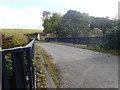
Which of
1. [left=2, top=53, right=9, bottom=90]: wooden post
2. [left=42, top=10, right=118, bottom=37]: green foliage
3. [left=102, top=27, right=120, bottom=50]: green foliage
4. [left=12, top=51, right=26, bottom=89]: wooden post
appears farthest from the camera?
[left=42, top=10, right=118, bottom=37]: green foliage

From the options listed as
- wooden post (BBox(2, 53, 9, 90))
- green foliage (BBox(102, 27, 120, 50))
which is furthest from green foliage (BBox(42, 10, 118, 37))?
wooden post (BBox(2, 53, 9, 90))

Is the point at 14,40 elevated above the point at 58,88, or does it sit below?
above

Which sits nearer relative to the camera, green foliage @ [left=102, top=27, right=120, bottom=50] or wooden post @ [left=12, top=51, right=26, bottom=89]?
wooden post @ [left=12, top=51, right=26, bottom=89]

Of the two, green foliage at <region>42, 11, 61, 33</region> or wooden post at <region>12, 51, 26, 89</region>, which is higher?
green foliage at <region>42, 11, 61, 33</region>

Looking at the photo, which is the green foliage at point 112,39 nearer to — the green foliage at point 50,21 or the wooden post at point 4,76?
the wooden post at point 4,76

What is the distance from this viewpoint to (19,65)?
7.88ft

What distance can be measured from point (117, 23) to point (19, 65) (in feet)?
38.1

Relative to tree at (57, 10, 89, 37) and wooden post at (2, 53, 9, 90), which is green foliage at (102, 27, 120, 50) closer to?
wooden post at (2, 53, 9, 90)

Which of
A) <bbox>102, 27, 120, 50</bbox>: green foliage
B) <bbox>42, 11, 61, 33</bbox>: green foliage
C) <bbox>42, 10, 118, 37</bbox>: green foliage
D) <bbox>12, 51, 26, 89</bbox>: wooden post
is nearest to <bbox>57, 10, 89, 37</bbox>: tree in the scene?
<bbox>42, 10, 118, 37</bbox>: green foliage

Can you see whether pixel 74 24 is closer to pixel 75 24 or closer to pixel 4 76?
pixel 75 24

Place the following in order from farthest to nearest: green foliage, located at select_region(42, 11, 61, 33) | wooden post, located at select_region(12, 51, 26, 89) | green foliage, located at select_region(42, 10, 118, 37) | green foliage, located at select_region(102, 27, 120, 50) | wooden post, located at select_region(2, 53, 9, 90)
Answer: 1. green foliage, located at select_region(42, 11, 61, 33)
2. green foliage, located at select_region(42, 10, 118, 37)
3. green foliage, located at select_region(102, 27, 120, 50)
4. wooden post, located at select_region(12, 51, 26, 89)
5. wooden post, located at select_region(2, 53, 9, 90)

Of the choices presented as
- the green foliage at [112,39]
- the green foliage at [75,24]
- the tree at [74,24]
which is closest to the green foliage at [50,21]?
the green foliage at [75,24]

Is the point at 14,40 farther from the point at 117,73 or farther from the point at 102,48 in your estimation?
the point at 102,48

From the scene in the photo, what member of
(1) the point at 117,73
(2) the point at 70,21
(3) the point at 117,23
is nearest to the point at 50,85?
(1) the point at 117,73
